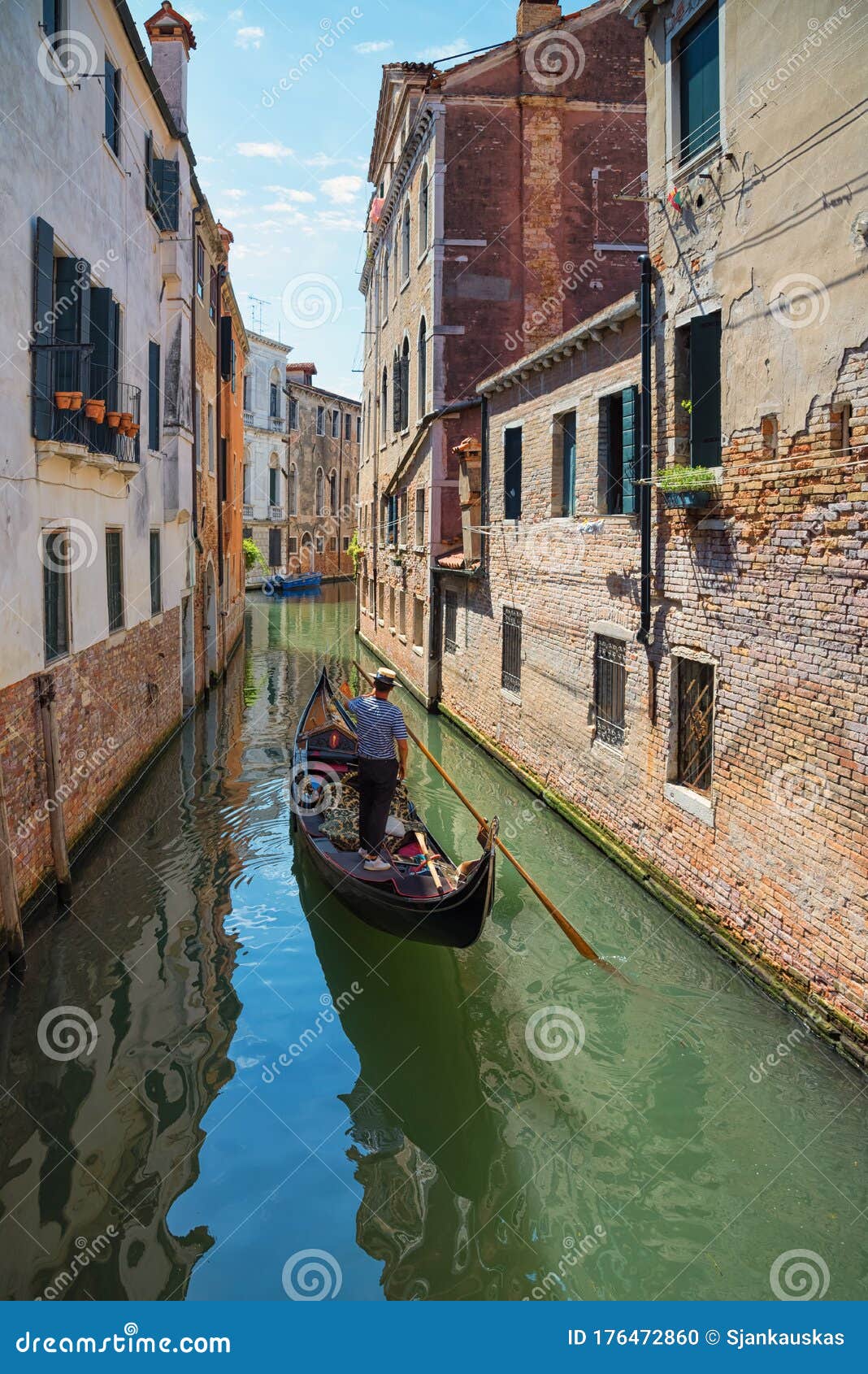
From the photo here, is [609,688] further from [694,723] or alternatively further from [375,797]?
[375,797]

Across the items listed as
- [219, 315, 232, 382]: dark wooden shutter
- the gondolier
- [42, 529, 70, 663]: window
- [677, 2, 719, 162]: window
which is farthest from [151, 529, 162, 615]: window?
[219, 315, 232, 382]: dark wooden shutter

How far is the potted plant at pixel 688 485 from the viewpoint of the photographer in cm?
635

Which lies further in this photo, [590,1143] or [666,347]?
[666,347]

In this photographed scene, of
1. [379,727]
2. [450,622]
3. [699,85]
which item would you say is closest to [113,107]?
[699,85]

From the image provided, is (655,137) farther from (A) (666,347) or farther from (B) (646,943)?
(B) (646,943)

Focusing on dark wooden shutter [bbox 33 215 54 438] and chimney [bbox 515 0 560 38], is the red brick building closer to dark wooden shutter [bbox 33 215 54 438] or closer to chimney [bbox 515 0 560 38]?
chimney [bbox 515 0 560 38]

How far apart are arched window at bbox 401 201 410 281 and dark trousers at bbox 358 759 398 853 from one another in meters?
13.4

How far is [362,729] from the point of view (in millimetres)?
6840

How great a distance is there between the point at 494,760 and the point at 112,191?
6.91 meters

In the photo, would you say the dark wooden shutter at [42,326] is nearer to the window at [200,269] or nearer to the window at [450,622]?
the window at [450,622]

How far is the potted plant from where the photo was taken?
6.35 meters

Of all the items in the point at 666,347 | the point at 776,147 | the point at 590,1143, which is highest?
the point at 776,147

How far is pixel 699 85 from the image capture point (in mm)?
6629

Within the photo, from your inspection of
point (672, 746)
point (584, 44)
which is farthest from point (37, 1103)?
point (584, 44)
